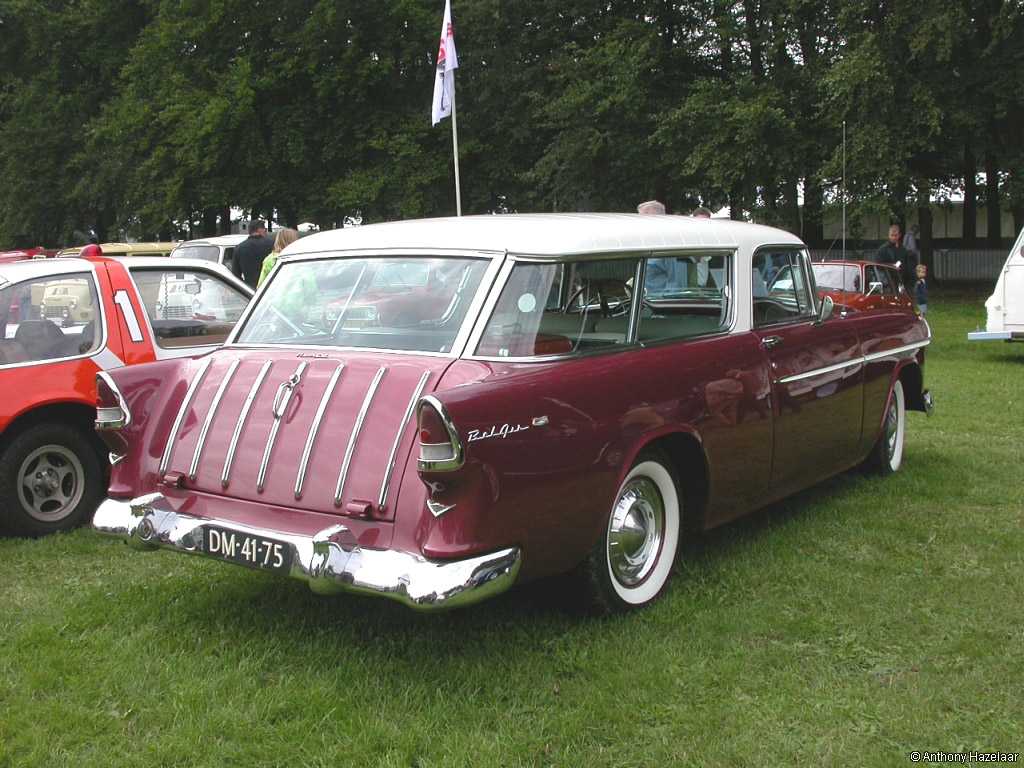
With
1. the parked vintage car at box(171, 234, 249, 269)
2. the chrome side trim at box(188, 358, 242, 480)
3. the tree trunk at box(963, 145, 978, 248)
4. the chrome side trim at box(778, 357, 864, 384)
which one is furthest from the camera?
the tree trunk at box(963, 145, 978, 248)

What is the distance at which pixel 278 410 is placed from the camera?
4.31 metres

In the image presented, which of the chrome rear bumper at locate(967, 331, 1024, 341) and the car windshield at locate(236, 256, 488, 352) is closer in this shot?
the car windshield at locate(236, 256, 488, 352)

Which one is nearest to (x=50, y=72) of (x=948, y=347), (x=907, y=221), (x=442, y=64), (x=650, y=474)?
(x=442, y=64)

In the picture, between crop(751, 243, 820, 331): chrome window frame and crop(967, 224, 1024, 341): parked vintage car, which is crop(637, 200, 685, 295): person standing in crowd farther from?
crop(967, 224, 1024, 341): parked vintage car

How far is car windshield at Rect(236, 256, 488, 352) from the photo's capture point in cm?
448

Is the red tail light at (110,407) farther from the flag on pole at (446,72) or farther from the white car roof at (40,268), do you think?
the flag on pole at (446,72)

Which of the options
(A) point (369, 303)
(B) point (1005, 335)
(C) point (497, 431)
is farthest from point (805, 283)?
(B) point (1005, 335)

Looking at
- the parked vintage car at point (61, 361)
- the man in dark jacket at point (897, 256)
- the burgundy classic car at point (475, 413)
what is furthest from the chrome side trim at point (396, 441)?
the man in dark jacket at point (897, 256)

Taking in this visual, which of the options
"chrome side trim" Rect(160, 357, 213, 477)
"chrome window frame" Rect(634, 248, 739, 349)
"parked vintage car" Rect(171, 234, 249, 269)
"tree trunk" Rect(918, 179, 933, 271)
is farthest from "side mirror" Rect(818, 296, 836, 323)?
"tree trunk" Rect(918, 179, 933, 271)

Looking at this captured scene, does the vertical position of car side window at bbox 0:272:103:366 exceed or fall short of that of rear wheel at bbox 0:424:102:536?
it exceeds it

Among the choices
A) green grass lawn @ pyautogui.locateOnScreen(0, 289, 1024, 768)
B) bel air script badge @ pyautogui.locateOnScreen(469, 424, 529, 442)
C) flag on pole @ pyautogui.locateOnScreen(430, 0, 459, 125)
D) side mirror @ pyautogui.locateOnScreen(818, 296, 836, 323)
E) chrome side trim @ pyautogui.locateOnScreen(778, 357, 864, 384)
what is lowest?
green grass lawn @ pyautogui.locateOnScreen(0, 289, 1024, 768)

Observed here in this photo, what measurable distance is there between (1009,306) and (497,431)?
11.7m

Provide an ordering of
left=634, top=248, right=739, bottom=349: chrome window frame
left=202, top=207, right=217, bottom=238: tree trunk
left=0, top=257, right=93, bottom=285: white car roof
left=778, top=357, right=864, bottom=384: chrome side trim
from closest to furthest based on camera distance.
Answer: left=634, top=248, right=739, bottom=349: chrome window frame, left=778, top=357, right=864, bottom=384: chrome side trim, left=0, top=257, right=93, bottom=285: white car roof, left=202, top=207, right=217, bottom=238: tree trunk

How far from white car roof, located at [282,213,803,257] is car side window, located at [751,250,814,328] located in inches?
11.8
